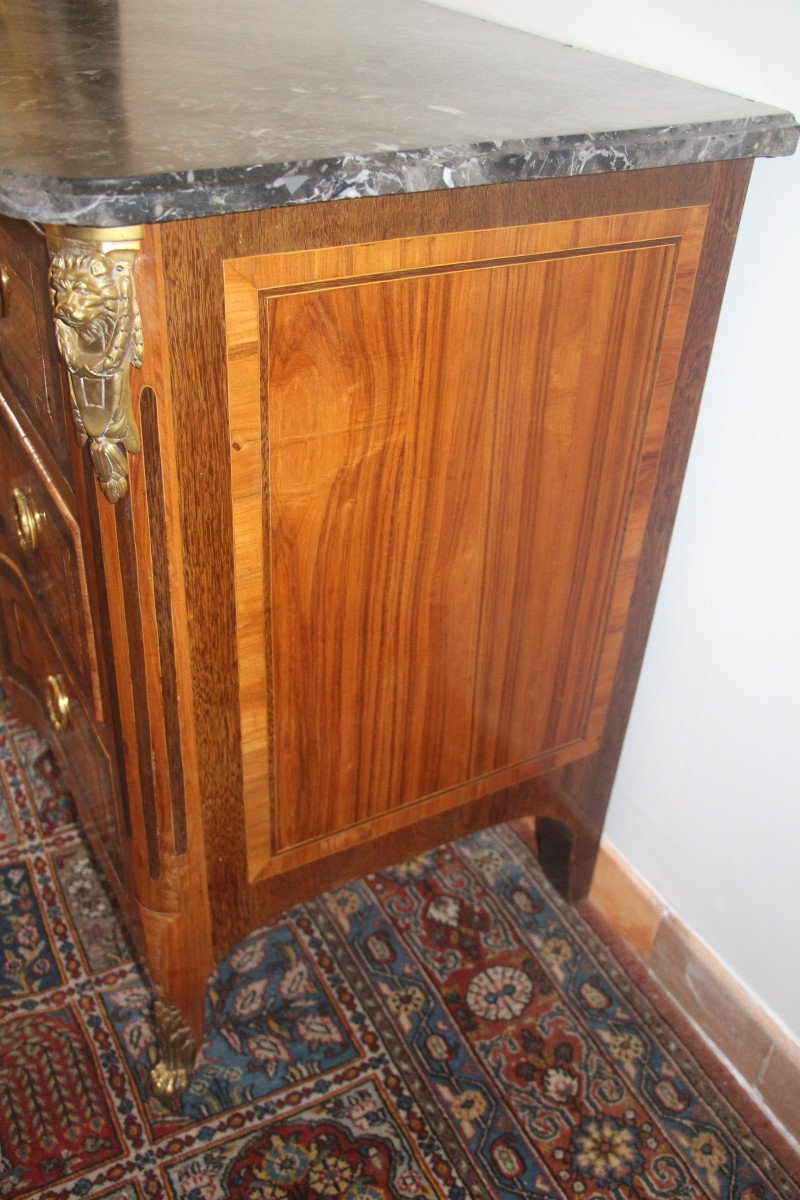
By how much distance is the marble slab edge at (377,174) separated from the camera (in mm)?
703

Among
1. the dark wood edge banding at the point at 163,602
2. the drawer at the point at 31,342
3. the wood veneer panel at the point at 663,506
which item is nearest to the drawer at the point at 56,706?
the dark wood edge banding at the point at 163,602

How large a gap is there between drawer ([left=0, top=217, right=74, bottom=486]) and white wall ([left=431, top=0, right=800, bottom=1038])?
692 millimetres

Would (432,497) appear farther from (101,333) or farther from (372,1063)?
(372,1063)

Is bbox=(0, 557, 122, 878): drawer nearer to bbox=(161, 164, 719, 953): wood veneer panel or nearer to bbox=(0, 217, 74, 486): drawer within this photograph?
bbox=(161, 164, 719, 953): wood veneer panel

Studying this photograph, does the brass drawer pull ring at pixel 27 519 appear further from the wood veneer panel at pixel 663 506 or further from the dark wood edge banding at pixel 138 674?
the wood veneer panel at pixel 663 506

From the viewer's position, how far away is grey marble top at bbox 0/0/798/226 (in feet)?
2.42

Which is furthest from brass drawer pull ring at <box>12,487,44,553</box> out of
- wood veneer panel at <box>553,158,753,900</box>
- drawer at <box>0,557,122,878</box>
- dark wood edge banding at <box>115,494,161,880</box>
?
wood veneer panel at <box>553,158,753,900</box>

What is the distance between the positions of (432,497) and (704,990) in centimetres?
78

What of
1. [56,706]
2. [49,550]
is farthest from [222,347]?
[56,706]

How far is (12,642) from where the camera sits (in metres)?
1.65

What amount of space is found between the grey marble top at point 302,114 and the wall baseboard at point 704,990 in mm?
958

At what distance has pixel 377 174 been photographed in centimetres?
79

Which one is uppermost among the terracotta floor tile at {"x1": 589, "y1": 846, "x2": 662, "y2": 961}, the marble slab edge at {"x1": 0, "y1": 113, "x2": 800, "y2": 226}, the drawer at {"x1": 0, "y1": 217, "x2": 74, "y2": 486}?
the marble slab edge at {"x1": 0, "y1": 113, "x2": 800, "y2": 226}

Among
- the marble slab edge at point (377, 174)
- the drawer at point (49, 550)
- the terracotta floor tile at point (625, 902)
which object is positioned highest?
the marble slab edge at point (377, 174)
